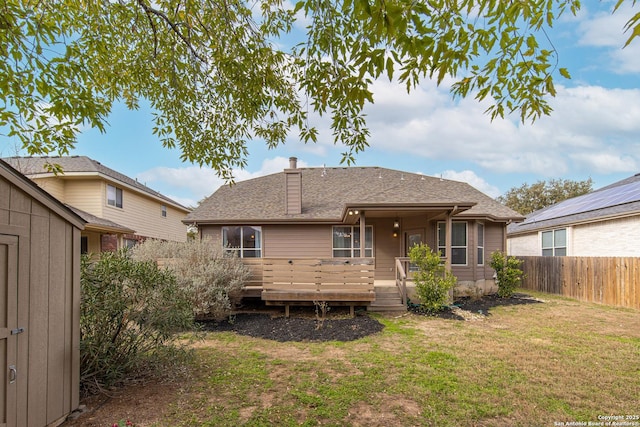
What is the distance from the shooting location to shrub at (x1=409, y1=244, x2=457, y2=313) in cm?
866

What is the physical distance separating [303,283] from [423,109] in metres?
6.54

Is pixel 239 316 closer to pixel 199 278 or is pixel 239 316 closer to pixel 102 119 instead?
pixel 199 278

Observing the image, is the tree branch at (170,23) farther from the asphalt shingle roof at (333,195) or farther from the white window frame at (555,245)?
the white window frame at (555,245)

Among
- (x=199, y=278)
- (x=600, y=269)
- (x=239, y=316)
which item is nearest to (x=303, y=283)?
(x=239, y=316)

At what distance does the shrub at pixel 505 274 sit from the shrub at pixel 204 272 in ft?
29.2

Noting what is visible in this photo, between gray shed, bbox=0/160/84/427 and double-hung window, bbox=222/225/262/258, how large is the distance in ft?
28.8

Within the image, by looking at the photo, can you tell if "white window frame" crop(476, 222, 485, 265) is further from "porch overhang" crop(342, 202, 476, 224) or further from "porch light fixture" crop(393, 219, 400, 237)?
"porch overhang" crop(342, 202, 476, 224)

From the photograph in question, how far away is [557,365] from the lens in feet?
16.2

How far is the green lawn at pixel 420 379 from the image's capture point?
3.48 meters

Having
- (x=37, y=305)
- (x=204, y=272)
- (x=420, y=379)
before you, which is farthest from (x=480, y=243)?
(x=37, y=305)

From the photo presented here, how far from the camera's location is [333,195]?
1370 cm

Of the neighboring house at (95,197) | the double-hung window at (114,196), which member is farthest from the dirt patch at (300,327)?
the double-hung window at (114,196)

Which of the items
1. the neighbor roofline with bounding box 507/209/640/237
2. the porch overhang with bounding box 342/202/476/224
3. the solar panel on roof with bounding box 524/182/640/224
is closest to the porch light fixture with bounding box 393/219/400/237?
the porch overhang with bounding box 342/202/476/224

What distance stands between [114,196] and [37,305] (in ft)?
46.4
